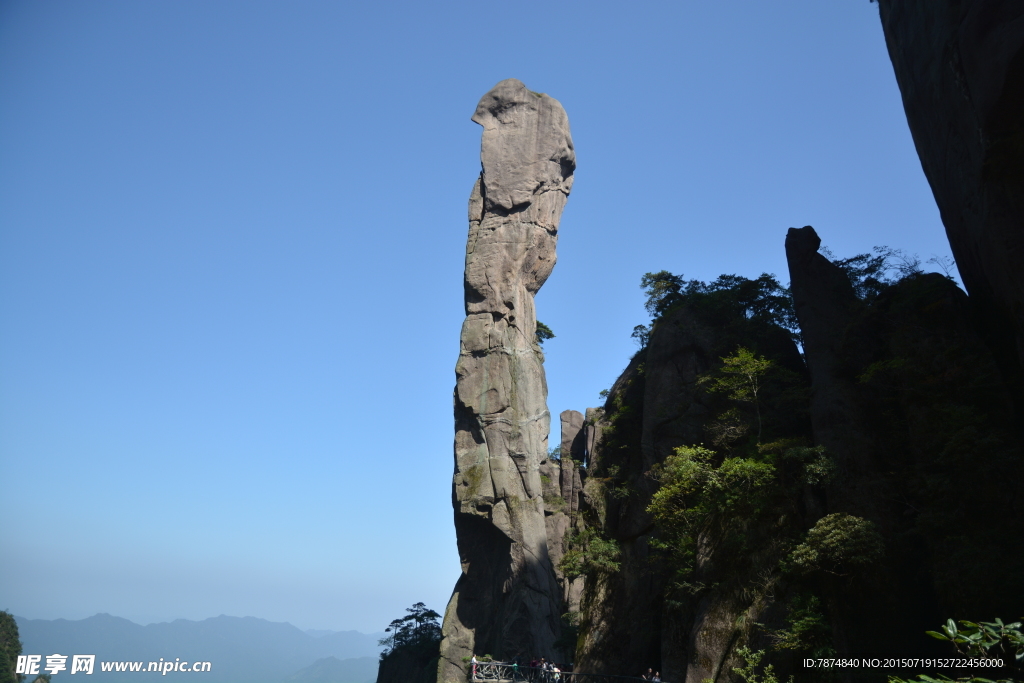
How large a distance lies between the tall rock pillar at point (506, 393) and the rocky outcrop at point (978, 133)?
26.2 m

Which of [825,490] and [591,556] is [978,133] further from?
[591,556]

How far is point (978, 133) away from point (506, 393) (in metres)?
30.0

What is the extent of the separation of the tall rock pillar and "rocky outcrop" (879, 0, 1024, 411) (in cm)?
2624

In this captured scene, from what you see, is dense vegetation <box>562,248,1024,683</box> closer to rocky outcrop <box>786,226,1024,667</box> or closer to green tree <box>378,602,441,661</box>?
rocky outcrop <box>786,226,1024,667</box>

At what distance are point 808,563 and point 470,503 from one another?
85.6 feet

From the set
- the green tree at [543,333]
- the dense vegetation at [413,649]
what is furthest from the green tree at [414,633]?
the green tree at [543,333]

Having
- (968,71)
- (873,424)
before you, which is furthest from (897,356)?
(968,71)

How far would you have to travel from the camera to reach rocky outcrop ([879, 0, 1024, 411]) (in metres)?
16.5

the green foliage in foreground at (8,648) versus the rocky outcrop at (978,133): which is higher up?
the rocky outcrop at (978,133)

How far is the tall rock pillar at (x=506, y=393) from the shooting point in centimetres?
3953

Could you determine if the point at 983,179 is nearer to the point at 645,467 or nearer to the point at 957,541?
the point at 957,541

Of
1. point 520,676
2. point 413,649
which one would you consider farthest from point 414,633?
point 520,676

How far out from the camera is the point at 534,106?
50.2 meters

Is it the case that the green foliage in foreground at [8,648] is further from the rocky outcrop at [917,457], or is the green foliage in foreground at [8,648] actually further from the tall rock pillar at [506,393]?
the rocky outcrop at [917,457]
